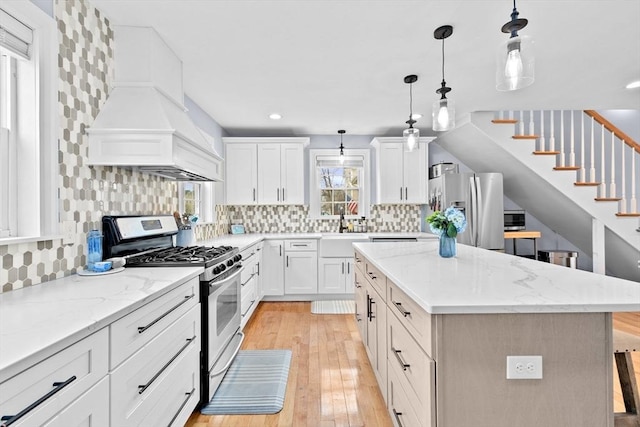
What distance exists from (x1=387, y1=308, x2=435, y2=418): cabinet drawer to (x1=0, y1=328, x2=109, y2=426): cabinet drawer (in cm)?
116

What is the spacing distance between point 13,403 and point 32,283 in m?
0.94

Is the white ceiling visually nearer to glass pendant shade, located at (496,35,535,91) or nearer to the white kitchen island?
glass pendant shade, located at (496,35,535,91)

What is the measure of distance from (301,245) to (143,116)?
9.08 feet

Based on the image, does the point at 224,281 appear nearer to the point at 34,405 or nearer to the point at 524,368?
the point at 34,405

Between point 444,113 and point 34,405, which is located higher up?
point 444,113

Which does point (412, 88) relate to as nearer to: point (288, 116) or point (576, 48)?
Answer: point (576, 48)

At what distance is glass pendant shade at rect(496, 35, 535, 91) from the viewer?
1.42 m

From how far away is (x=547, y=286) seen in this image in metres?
1.32

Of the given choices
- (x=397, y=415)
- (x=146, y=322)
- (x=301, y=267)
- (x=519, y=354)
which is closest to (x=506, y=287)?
(x=519, y=354)

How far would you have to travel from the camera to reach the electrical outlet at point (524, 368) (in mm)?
1105

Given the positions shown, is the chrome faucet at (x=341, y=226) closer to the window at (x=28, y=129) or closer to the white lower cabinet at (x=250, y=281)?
the white lower cabinet at (x=250, y=281)

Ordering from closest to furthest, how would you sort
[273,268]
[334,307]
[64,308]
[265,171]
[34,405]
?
[34,405], [64,308], [334,307], [273,268], [265,171]

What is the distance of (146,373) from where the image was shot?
1.37m

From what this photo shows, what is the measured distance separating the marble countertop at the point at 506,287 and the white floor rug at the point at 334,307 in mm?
2165
